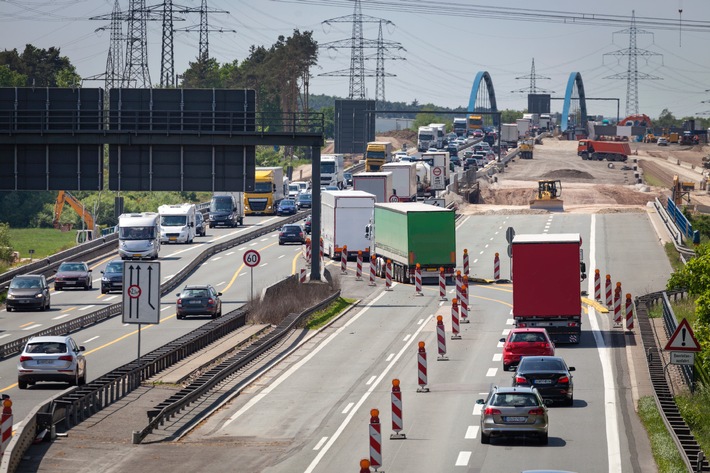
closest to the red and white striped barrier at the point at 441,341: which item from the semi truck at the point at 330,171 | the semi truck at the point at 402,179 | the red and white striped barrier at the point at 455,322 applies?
the red and white striped barrier at the point at 455,322

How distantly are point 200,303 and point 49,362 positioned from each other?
60.1ft

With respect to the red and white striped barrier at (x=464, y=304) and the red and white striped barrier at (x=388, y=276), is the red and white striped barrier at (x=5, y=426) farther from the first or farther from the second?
the red and white striped barrier at (x=388, y=276)

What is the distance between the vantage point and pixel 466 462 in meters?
24.1

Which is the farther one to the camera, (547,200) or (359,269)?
(547,200)

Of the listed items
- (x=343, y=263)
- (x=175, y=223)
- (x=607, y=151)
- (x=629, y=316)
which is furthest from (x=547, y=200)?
(x=607, y=151)

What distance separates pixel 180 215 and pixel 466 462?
6203 centimetres

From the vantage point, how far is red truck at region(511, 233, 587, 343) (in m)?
40.7

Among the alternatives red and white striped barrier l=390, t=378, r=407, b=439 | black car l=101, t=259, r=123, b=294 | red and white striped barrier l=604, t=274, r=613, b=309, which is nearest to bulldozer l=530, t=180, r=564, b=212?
black car l=101, t=259, r=123, b=294

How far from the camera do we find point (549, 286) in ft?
134

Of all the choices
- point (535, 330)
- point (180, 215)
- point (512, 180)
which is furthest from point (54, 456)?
point (512, 180)

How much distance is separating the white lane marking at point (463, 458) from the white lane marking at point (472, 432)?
1.91m

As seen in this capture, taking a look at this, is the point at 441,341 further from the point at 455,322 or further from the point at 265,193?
the point at 265,193

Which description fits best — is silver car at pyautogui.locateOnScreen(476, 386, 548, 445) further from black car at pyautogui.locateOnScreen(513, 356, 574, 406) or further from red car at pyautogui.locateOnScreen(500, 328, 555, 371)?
red car at pyautogui.locateOnScreen(500, 328, 555, 371)

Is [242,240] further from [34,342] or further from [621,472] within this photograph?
[621,472]
